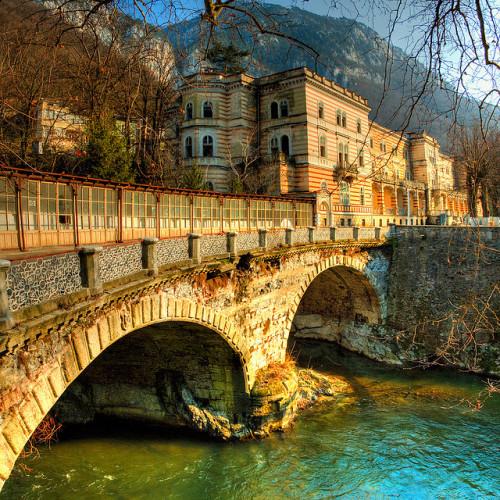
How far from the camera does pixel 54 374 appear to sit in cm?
616

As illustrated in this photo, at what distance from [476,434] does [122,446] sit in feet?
45.0

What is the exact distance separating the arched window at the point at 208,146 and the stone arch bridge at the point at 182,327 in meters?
14.1

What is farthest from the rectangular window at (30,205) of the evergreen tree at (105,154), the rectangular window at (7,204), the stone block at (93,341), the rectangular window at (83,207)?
the evergreen tree at (105,154)

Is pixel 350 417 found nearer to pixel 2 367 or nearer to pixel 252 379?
pixel 252 379

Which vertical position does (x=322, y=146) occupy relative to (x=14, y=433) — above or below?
above

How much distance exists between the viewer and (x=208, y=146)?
31203mm

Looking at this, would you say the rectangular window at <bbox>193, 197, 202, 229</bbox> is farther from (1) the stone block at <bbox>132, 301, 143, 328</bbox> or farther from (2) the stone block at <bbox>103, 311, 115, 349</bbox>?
(2) the stone block at <bbox>103, 311, 115, 349</bbox>

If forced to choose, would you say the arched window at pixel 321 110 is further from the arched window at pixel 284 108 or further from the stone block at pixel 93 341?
the stone block at pixel 93 341

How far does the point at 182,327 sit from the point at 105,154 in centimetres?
994

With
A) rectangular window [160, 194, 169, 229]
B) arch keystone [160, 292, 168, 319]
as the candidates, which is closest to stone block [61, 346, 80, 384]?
arch keystone [160, 292, 168, 319]

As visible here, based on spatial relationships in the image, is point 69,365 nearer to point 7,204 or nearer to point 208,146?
point 7,204

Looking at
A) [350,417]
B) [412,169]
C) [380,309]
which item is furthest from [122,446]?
[412,169]

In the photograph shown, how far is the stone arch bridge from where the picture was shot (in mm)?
5656

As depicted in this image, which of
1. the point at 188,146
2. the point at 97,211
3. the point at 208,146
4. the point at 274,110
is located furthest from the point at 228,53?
the point at 188,146
